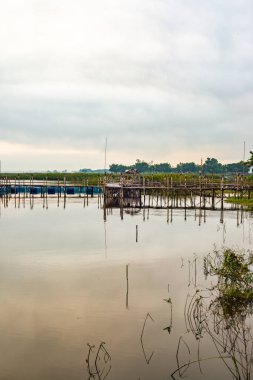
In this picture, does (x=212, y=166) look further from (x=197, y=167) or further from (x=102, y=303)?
(x=102, y=303)

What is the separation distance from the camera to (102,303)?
13.5m

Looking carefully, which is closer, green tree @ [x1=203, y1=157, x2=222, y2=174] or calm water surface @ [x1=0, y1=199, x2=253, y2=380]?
calm water surface @ [x1=0, y1=199, x2=253, y2=380]

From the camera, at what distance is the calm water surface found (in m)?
9.45

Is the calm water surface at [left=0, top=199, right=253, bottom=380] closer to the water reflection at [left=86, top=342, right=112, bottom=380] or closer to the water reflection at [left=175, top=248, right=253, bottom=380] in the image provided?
the water reflection at [left=86, top=342, right=112, bottom=380]

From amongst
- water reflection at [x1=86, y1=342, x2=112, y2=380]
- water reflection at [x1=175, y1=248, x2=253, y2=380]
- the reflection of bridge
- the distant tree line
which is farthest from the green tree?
water reflection at [x1=86, y1=342, x2=112, y2=380]

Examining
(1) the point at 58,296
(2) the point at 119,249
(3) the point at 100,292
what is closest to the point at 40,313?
(1) the point at 58,296

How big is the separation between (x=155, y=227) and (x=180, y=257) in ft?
33.9

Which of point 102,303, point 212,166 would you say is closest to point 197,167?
point 212,166

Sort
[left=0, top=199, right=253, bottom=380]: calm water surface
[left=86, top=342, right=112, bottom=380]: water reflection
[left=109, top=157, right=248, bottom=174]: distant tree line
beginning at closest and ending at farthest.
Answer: [left=86, top=342, right=112, bottom=380]: water reflection, [left=0, top=199, right=253, bottom=380]: calm water surface, [left=109, top=157, right=248, bottom=174]: distant tree line

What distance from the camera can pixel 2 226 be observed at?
32031 mm

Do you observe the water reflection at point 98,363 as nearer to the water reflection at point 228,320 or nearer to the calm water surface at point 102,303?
the calm water surface at point 102,303

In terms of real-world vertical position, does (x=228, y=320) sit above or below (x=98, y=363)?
above

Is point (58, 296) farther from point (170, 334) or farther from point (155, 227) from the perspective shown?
point (155, 227)

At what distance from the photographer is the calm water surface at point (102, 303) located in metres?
9.45
